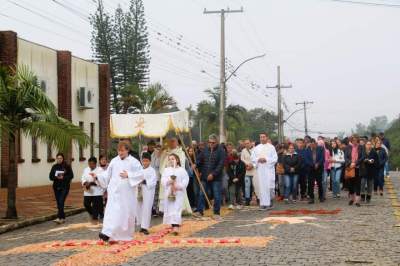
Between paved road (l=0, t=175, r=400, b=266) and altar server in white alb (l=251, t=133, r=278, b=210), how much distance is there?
98 cm

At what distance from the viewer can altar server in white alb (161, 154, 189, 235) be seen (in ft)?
50.2

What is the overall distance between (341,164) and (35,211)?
369 inches

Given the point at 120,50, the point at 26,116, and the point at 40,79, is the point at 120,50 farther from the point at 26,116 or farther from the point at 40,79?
the point at 26,116

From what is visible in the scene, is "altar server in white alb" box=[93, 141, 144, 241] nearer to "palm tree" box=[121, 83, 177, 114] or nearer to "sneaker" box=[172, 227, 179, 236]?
"sneaker" box=[172, 227, 179, 236]

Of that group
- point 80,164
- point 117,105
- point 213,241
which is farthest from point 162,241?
point 117,105

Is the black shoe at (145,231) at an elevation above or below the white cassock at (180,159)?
below

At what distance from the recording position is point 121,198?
14109 millimetres

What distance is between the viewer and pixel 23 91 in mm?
19719

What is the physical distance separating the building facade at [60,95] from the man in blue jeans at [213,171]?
11073 millimetres

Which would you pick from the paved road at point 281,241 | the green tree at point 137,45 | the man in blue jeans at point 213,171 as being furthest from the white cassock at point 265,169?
the green tree at point 137,45

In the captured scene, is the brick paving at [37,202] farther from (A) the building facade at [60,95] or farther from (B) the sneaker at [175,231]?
(B) the sneaker at [175,231]

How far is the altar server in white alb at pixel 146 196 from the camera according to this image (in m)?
15.5

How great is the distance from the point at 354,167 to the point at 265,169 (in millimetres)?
2397

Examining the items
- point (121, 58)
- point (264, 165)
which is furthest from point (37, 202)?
point (121, 58)
